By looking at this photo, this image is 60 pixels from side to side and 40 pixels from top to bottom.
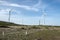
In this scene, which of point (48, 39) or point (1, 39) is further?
point (48, 39)

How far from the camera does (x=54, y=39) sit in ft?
117

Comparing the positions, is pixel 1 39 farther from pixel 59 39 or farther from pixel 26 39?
pixel 59 39

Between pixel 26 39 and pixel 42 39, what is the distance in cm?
331

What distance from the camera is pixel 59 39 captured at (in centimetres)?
3544

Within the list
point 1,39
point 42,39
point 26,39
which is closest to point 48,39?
point 42,39

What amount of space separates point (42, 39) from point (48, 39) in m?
1.36

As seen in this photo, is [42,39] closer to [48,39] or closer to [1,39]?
[48,39]

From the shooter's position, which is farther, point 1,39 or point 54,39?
point 54,39

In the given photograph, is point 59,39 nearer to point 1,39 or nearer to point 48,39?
point 48,39

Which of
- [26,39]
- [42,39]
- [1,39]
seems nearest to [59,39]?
[42,39]

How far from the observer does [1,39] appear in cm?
3158

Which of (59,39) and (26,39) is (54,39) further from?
(26,39)

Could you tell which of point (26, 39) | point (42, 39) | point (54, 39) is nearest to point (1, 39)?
point (26, 39)

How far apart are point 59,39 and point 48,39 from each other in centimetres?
232
